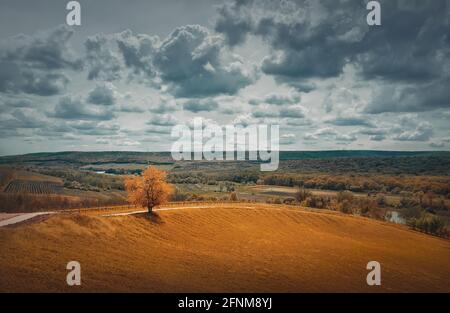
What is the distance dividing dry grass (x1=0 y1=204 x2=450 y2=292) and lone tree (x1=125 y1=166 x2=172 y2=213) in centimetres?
321

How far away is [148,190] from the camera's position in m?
57.7

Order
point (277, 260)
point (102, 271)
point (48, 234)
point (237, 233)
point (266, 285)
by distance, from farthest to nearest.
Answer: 1. point (237, 233)
2. point (277, 260)
3. point (48, 234)
4. point (266, 285)
5. point (102, 271)

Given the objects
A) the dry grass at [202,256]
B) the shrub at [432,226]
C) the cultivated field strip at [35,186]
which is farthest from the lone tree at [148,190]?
the cultivated field strip at [35,186]

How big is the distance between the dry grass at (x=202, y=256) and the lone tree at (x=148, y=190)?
3.21 metres

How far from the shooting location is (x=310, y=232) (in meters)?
Answer: 72.2

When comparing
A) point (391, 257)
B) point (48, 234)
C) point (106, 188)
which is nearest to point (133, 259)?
point (48, 234)

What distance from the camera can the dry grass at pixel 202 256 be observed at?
30.1 m

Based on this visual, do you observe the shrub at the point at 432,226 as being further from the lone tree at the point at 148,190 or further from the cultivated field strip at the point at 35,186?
the cultivated field strip at the point at 35,186

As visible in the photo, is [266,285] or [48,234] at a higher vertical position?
[48,234]

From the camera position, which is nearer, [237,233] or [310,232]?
[237,233]

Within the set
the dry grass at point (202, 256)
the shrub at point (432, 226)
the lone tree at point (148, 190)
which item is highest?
the lone tree at point (148, 190)

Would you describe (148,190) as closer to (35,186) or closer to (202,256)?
(202,256)
